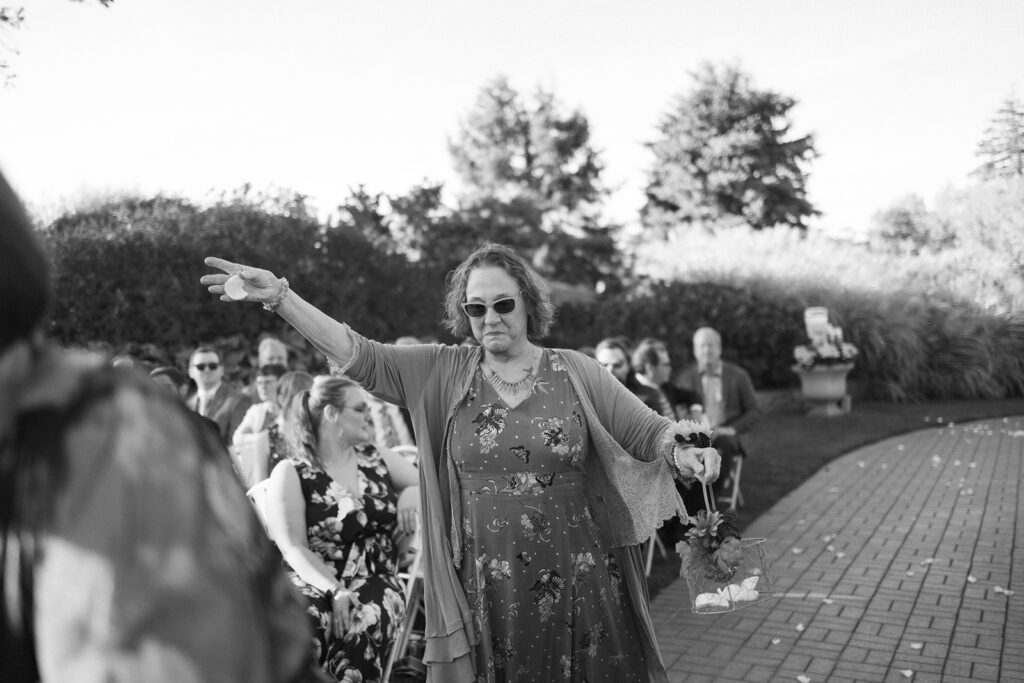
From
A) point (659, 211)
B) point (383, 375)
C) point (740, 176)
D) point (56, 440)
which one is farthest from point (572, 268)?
point (56, 440)

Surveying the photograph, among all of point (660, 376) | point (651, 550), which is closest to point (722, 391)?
point (660, 376)

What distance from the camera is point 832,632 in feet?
17.9

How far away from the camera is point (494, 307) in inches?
125

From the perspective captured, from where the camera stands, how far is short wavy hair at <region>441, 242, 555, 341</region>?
330 cm

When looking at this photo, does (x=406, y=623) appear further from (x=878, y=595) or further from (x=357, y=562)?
(x=878, y=595)

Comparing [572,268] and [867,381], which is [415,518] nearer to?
[867,381]

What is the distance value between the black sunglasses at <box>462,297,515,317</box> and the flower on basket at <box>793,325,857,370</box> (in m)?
15.8

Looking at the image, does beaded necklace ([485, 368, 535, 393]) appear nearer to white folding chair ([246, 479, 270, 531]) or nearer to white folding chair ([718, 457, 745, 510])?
white folding chair ([246, 479, 270, 531])

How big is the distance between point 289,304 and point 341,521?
5.55ft

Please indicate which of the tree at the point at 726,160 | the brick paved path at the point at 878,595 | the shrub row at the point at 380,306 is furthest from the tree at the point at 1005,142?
the brick paved path at the point at 878,595

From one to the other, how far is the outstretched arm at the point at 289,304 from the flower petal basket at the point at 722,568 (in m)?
1.38

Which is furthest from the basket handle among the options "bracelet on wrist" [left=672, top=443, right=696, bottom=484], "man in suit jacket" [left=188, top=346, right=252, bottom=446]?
"man in suit jacket" [left=188, top=346, right=252, bottom=446]

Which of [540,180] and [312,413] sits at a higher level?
[540,180]

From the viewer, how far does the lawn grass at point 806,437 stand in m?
9.65
